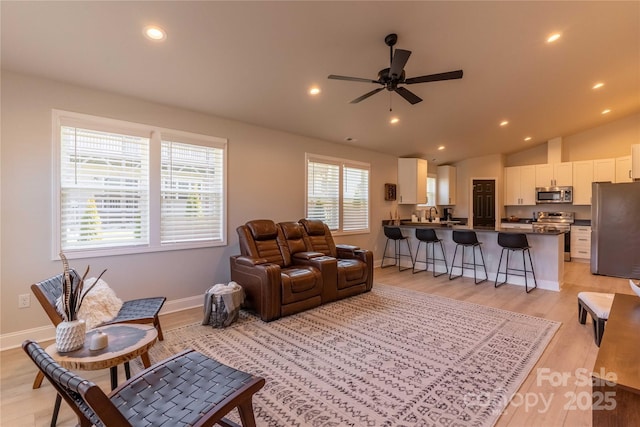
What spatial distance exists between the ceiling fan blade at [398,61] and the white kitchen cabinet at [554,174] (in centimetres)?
671

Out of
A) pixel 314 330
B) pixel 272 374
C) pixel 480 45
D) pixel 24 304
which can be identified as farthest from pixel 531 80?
pixel 24 304

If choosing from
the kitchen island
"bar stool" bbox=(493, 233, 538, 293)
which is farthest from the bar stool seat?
the kitchen island

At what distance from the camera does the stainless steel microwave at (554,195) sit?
22.9 feet

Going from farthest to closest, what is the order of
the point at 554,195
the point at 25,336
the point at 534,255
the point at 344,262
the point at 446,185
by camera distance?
the point at 446,185 → the point at 554,195 → the point at 534,255 → the point at 344,262 → the point at 25,336

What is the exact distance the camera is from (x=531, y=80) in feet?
13.3

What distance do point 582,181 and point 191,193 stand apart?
8.35 m

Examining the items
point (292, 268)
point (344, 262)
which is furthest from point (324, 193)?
point (292, 268)

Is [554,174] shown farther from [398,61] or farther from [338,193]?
[398,61]

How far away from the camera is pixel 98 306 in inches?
98.9

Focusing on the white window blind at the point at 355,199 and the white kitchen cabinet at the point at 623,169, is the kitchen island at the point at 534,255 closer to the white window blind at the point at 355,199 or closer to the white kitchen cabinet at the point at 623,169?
the white window blind at the point at 355,199

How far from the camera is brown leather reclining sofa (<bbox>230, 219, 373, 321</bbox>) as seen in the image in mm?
3457

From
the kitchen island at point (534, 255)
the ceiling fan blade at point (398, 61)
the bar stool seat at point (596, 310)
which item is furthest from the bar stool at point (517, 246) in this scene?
the ceiling fan blade at point (398, 61)

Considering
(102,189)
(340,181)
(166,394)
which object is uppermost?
(340,181)

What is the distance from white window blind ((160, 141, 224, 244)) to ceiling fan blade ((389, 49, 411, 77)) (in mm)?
2630
